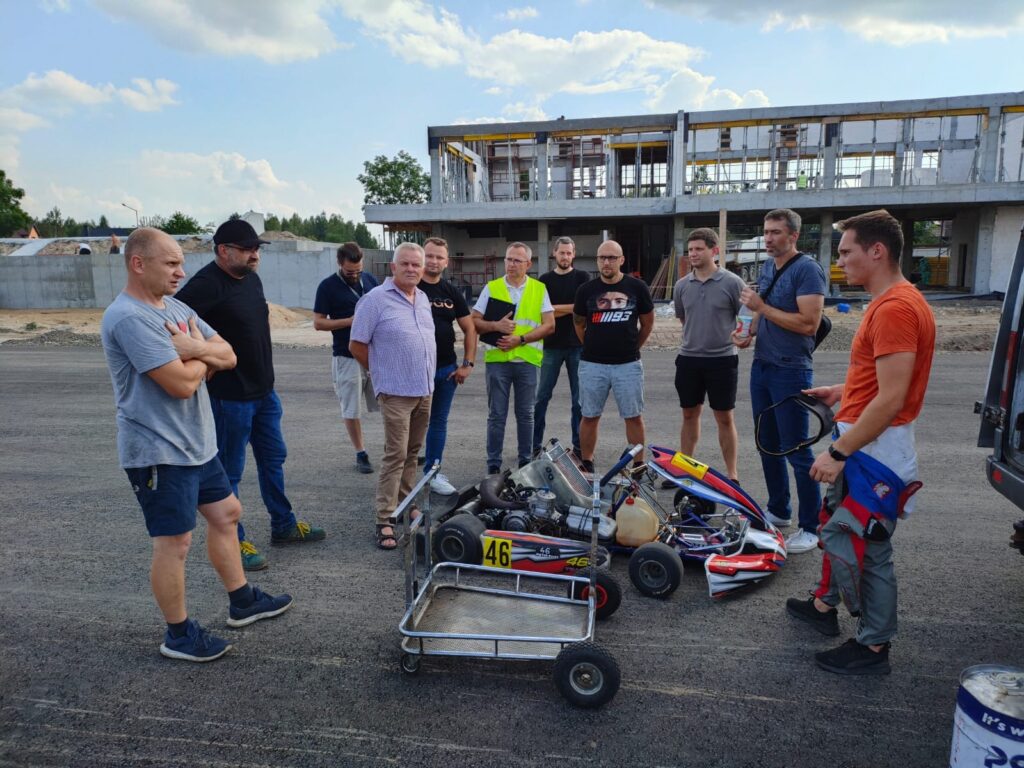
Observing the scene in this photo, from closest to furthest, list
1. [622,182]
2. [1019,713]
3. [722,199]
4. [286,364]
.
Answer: [1019,713] < [286,364] < [722,199] < [622,182]

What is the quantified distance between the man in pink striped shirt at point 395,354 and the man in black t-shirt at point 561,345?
2.17 m

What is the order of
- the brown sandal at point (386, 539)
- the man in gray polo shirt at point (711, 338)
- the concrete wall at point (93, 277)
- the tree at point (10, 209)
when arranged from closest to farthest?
the brown sandal at point (386, 539)
the man in gray polo shirt at point (711, 338)
the concrete wall at point (93, 277)
the tree at point (10, 209)

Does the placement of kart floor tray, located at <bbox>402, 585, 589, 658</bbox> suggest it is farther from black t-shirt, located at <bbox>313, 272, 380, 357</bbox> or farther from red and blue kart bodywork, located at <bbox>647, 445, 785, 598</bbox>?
black t-shirt, located at <bbox>313, 272, 380, 357</bbox>

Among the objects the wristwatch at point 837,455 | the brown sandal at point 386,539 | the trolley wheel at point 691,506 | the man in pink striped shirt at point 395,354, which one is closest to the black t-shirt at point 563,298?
the man in pink striped shirt at point 395,354

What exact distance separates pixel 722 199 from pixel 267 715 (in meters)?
29.2

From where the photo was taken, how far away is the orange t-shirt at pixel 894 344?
10.1ft

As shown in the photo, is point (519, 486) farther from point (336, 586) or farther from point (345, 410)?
point (345, 410)

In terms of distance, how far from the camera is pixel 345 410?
6.85m

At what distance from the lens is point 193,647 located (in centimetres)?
349

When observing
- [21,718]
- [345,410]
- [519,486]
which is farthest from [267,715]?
[345,410]

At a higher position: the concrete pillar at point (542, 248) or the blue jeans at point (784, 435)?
the concrete pillar at point (542, 248)

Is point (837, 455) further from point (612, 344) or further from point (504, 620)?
point (612, 344)

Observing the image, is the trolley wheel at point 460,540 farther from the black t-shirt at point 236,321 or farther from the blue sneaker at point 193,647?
the black t-shirt at point 236,321

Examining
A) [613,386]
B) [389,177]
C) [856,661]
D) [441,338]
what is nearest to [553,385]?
[613,386]
